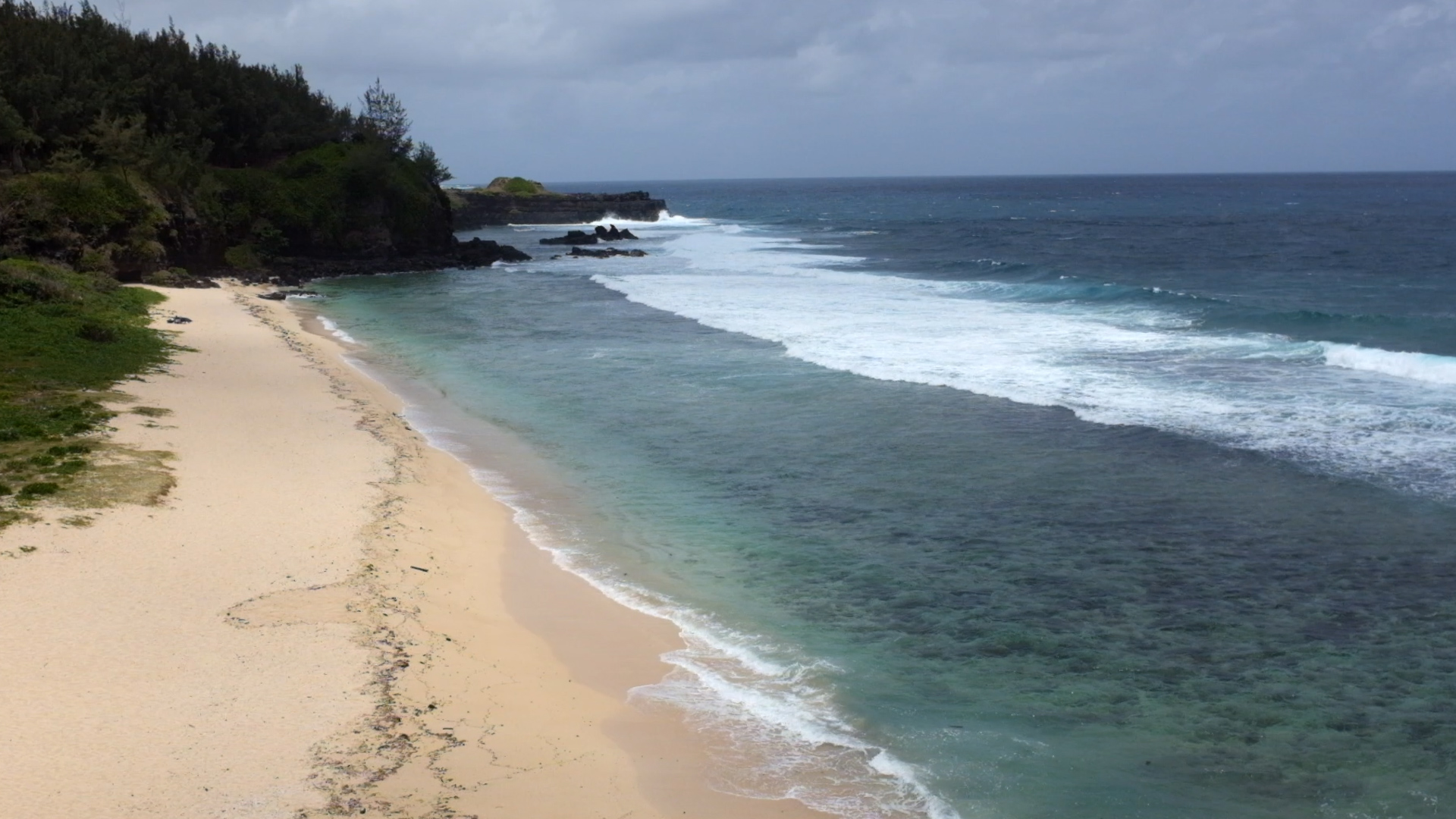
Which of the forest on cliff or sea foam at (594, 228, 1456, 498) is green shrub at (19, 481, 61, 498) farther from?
the forest on cliff

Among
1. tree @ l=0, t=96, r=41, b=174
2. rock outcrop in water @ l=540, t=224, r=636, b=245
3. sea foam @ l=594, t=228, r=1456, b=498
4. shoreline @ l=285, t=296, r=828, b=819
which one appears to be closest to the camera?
shoreline @ l=285, t=296, r=828, b=819

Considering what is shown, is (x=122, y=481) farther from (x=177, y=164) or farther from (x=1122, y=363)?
(x=177, y=164)

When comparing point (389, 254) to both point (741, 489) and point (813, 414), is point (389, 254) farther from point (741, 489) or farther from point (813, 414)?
point (741, 489)

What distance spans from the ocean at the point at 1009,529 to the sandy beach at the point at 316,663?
708 millimetres

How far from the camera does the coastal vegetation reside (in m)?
17.9

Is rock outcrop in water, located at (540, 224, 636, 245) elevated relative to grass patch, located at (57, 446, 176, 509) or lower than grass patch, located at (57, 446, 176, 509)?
elevated

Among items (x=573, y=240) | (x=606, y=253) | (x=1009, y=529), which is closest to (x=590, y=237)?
(x=573, y=240)

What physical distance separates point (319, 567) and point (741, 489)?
5732 millimetres

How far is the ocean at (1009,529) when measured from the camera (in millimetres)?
8156

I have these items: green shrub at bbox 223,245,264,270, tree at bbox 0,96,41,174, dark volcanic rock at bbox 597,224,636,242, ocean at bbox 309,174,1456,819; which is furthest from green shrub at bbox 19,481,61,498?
dark volcanic rock at bbox 597,224,636,242

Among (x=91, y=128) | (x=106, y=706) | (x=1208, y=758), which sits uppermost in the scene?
(x=91, y=128)

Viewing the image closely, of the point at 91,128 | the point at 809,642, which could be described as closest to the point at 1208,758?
the point at 809,642

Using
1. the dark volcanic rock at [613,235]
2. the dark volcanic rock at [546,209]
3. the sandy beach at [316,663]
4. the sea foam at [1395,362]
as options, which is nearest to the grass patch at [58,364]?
the sandy beach at [316,663]

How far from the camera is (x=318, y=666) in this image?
8.58 m
